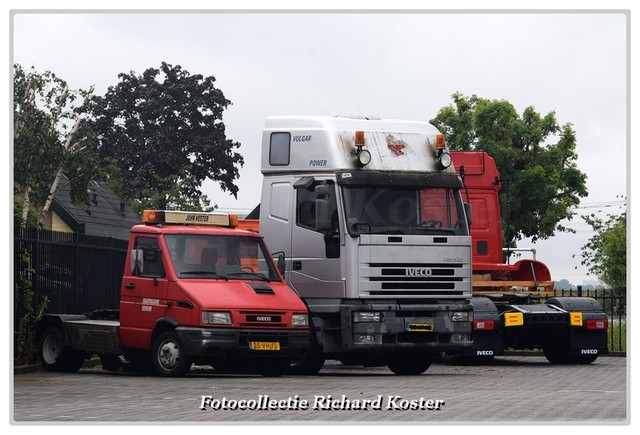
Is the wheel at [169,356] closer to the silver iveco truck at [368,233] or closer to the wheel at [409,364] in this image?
the silver iveco truck at [368,233]

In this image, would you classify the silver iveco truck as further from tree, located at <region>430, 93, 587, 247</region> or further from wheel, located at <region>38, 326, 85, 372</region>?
tree, located at <region>430, 93, 587, 247</region>

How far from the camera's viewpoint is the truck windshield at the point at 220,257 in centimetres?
2181

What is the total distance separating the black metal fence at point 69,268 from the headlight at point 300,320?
15.2 feet

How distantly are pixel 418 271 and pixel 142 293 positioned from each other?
14.2ft

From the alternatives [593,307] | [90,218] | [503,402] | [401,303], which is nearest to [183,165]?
[90,218]

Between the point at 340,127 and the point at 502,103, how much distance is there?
148 feet

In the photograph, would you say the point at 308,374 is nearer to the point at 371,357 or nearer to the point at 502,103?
the point at 371,357

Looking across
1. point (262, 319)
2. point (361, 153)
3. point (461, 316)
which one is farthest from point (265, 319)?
point (461, 316)

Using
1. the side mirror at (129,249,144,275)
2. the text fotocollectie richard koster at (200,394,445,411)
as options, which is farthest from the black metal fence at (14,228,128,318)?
the text fotocollectie richard koster at (200,394,445,411)

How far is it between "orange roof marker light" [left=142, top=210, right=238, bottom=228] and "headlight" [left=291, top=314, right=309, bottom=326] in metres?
2.20

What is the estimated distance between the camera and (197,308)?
2095 cm

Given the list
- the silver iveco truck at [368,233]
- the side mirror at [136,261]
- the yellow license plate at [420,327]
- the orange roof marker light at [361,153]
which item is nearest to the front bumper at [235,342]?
the silver iveco truck at [368,233]

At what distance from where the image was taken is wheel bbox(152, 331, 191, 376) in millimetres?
21156

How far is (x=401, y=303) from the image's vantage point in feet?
74.3
